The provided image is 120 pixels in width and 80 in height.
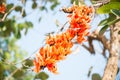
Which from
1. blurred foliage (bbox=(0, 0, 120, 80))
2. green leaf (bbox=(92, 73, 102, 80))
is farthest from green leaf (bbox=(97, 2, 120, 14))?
green leaf (bbox=(92, 73, 102, 80))

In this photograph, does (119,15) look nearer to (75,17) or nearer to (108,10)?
(108,10)

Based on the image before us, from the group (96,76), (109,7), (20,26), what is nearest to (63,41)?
(109,7)

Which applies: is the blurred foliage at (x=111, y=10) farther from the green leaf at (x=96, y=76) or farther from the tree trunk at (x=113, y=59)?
the green leaf at (x=96, y=76)

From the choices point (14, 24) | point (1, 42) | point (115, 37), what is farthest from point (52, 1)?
point (1, 42)

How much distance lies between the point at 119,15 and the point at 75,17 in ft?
1.06

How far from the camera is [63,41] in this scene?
154 centimetres

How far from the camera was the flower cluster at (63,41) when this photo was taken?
149cm

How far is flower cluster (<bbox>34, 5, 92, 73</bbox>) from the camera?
149 centimetres

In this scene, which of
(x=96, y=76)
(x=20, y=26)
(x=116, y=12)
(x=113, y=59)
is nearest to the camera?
(x=116, y=12)

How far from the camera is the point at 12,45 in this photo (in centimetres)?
882

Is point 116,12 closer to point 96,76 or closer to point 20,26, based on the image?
point 96,76

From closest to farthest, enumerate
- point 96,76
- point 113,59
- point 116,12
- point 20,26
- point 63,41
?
point 116,12 → point 63,41 → point 113,59 → point 96,76 → point 20,26

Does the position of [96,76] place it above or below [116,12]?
below

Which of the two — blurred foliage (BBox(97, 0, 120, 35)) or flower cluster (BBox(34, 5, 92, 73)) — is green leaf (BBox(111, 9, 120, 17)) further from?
flower cluster (BBox(34, 5, 92, 73))
